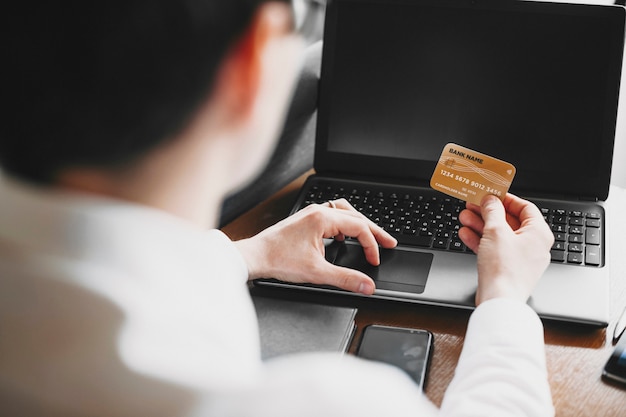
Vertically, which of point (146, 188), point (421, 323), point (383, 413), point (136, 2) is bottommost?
point (421, 323)

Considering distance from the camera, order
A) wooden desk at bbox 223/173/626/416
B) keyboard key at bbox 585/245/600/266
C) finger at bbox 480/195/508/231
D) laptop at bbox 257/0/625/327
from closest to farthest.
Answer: wooden desk at bbox 223/173/626/416, finger at bbox 480/195/508/231, keyboard key at bbox 585/245/600/266, laptop at bbox 257/0/625/327

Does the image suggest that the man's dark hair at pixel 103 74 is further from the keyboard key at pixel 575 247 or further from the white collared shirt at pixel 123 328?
the keyboard key at pixel 575 247

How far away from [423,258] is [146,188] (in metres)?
0.61

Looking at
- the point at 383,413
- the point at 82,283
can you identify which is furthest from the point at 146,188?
the point at 383,413

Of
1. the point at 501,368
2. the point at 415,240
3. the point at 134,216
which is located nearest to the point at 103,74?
the point at 134,216

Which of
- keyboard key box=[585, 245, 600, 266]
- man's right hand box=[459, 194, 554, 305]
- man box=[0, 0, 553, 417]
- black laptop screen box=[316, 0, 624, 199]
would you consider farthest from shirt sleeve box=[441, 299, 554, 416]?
black laptop screen box=[316, 0, 624, 199]

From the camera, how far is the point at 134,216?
17.1 inches

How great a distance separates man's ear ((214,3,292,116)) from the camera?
1.40 feet

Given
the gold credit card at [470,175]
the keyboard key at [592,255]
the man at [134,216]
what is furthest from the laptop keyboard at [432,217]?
the man at [134,216]

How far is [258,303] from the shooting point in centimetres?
91

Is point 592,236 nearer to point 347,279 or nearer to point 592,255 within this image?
point 592,255

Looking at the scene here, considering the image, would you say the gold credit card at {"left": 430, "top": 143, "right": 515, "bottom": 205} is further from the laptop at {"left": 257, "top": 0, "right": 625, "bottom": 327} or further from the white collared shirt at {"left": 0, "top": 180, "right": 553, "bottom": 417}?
the white collared shirt at {"left": 0, "top": 180, "right": 553, "bottom": 417}

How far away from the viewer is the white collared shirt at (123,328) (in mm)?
416

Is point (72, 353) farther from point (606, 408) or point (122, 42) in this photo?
point (606, 408)
